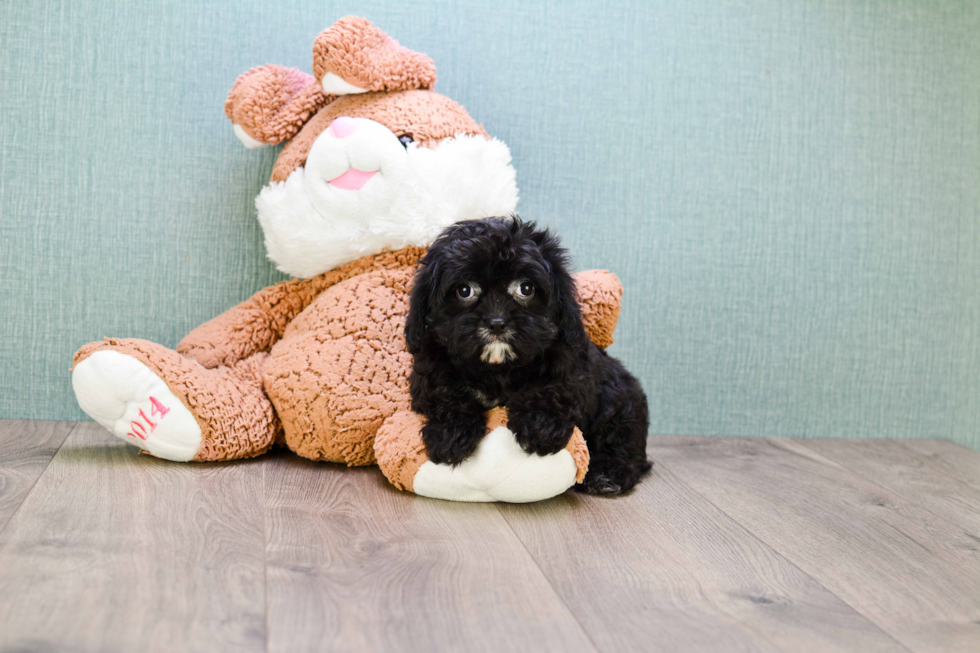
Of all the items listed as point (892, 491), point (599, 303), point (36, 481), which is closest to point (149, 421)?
point (36, 481)

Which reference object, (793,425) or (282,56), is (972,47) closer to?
(793,425)

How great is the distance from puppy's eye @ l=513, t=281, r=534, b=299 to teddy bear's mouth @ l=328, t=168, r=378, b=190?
0.42 metres

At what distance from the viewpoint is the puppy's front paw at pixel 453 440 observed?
1.17 meters

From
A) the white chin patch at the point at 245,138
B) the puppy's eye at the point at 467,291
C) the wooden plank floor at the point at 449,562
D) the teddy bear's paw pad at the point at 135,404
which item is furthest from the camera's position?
the white chin patch at the point at 245,138

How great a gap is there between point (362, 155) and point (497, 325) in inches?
18.6

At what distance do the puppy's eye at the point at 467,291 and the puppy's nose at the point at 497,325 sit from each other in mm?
59

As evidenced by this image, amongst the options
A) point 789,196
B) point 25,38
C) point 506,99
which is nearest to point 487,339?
point 506,99

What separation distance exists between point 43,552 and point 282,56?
3.56 ft

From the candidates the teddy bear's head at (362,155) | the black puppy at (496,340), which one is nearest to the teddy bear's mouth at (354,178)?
the teddy bear's head at (362,155)

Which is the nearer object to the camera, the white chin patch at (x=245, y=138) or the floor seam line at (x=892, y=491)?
the floor seam line at (x=892, y=491)

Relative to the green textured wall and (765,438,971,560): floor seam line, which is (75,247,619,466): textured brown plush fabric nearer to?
the green textured wall

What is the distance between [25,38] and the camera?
1.56 metres

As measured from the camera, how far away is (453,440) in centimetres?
117

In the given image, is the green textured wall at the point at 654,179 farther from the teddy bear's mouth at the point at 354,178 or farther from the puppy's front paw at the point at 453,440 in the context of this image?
the puppy's front paw at the point at 453,440
